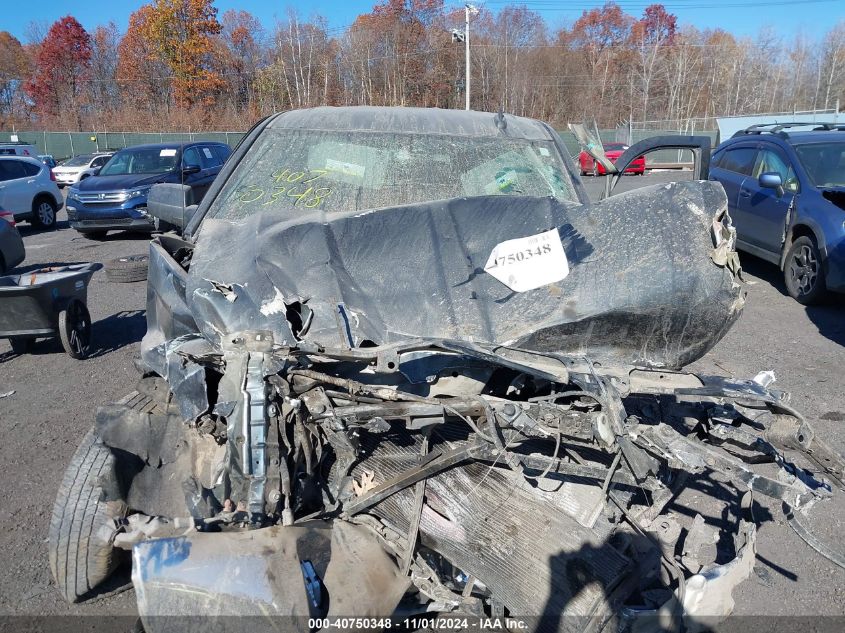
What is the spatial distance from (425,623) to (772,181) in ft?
22.6

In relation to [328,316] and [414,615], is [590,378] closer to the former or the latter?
[328,316]

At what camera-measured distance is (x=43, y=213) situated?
1376 cm

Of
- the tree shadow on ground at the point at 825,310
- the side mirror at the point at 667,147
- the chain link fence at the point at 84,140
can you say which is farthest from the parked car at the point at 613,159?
the chain link fence at the point at 84,140

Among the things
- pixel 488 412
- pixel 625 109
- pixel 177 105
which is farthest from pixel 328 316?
pixel 625 109

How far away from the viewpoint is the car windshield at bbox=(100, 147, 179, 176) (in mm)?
12258

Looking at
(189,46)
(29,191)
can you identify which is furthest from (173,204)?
(189,46)

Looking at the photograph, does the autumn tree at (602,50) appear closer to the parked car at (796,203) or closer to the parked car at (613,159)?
the parked car at (613,159)

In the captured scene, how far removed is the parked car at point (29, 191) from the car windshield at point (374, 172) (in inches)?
468

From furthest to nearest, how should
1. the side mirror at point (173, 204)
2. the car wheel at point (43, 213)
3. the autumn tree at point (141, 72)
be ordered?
1. the autumn tree at point (141, 72)
2. the car wheel at point (43, 213)
3. the side mirror at point (173, 204)

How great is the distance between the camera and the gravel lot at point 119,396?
277 centimetres

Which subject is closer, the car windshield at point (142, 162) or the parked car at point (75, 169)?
the car windshield at point (142, 162)

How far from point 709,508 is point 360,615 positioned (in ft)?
6.94

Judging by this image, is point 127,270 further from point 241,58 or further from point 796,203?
point 241,58

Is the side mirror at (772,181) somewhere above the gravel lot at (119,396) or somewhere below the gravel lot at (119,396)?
above
